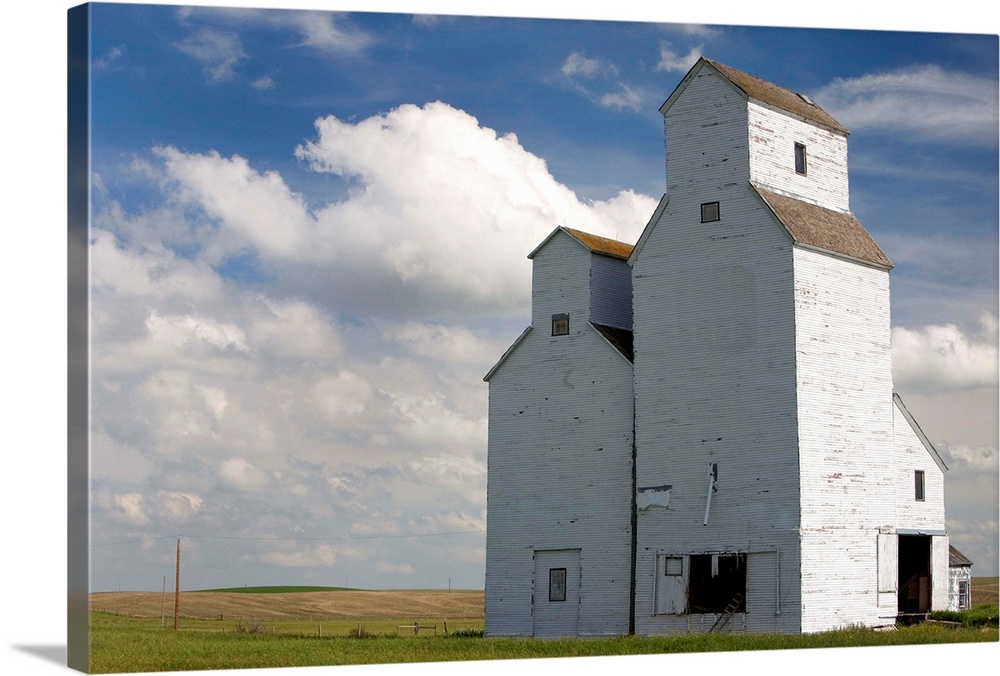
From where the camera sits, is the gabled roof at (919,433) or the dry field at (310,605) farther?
the dry field at (310,605)

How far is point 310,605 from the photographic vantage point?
280 feet

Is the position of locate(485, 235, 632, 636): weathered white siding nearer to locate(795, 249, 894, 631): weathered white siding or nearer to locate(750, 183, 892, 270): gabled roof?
locate(795, 249, 894, 631): weathered white siding

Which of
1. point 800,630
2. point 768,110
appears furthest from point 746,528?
point 768,110

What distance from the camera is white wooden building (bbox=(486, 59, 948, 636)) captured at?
35562 millimetres

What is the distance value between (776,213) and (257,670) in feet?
53.0

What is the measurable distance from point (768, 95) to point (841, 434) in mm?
8637

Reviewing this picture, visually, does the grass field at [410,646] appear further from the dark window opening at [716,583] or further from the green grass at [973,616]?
the dark window opening at [716,583]

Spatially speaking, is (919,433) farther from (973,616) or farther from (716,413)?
(716,413)

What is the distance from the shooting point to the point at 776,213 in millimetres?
35875

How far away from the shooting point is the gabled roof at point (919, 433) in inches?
1640

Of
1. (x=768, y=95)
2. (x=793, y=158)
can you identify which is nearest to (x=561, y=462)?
(x=793, y=158)

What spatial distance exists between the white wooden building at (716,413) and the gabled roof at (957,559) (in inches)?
133

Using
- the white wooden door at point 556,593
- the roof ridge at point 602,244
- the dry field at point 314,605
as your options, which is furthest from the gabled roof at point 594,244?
the dry field at point 314,605

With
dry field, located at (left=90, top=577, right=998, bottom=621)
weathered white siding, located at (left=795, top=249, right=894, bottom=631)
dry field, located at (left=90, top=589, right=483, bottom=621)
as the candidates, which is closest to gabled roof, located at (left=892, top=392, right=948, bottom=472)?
weathered white siding, located at (left=795, top=249, right=894, bottom=631)
